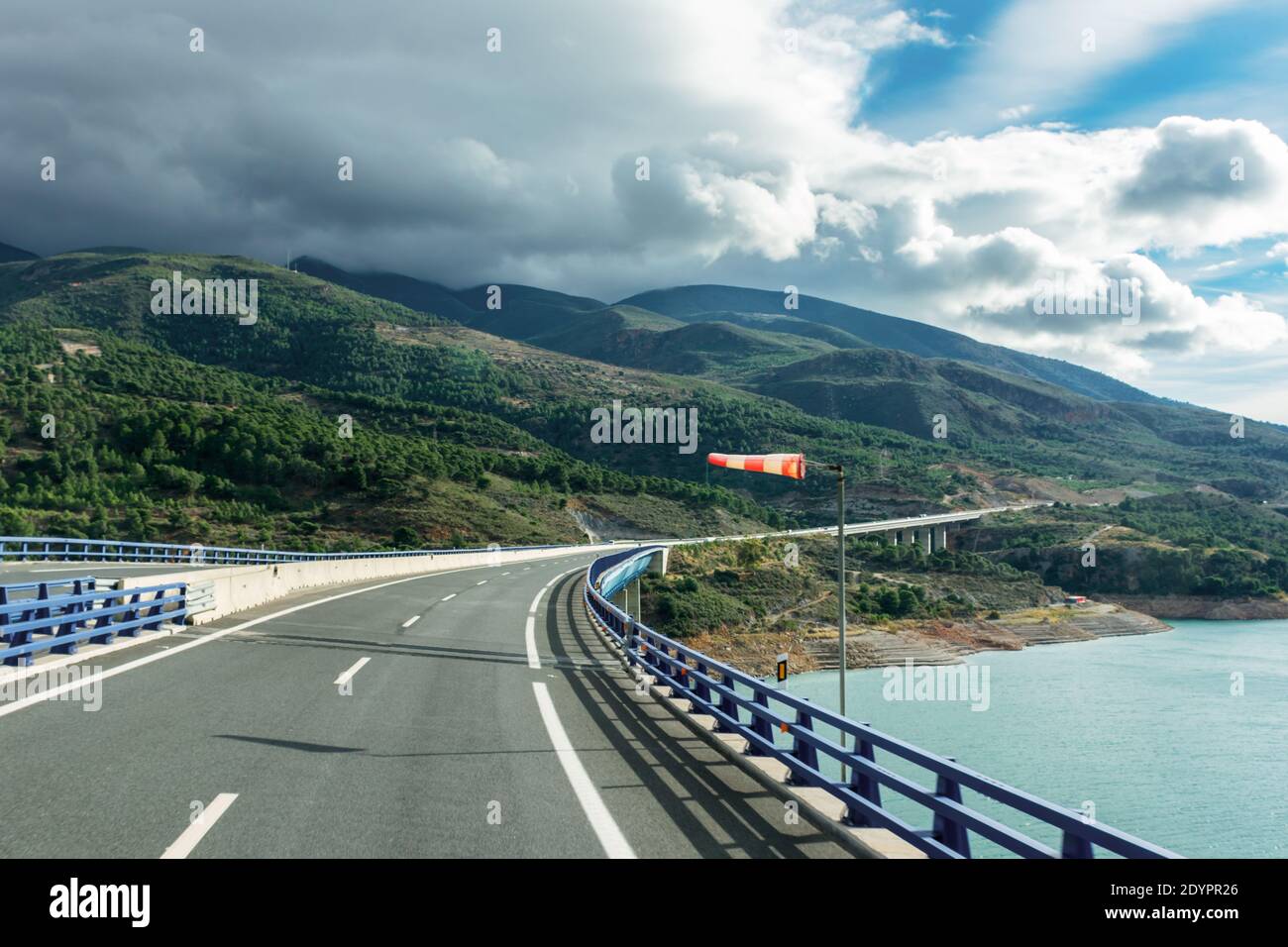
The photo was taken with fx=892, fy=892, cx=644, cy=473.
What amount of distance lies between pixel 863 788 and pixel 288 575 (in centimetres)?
2428

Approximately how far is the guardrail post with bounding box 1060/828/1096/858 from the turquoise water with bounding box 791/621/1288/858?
2351cm

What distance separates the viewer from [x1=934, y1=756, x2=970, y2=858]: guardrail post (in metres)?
5.80

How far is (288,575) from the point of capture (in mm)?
27703

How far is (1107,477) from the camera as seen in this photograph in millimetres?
160875

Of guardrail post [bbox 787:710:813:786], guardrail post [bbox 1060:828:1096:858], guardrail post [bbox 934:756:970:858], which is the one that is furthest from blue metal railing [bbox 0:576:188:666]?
guardrail post [bbox 1060:828:1096:858]

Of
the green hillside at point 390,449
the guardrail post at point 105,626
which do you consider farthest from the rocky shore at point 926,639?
the guardrail post at point 105,626

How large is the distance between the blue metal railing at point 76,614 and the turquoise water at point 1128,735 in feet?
68.3

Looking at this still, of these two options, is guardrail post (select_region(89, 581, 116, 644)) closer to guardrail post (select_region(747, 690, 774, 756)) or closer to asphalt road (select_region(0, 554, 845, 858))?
asphalt road (select_region(0, 554, 845, 858))

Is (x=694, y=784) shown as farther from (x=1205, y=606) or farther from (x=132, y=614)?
(x=1205, y=606)

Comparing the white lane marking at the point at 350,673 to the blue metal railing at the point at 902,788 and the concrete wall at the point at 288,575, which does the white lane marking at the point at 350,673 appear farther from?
the blue metal railing at the point at 902,788
